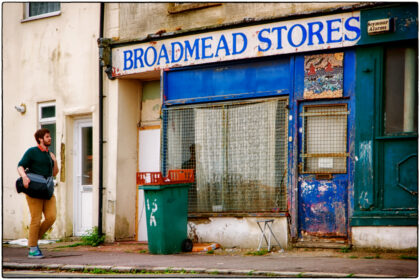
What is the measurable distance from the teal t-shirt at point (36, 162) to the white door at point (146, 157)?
298 cm

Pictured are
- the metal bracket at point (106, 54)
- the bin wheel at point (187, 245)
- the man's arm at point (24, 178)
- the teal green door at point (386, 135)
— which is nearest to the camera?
the teal green door at point (386, 135)

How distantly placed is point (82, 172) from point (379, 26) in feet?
22.9

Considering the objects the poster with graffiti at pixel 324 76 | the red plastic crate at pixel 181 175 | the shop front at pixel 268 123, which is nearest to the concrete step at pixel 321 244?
the shop front at pixel 268 123

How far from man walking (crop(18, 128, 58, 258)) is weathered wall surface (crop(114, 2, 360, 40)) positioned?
10.4ft

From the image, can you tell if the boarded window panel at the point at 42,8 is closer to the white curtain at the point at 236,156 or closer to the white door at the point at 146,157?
the white door at the point at 146,157

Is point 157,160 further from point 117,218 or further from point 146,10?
point 146,10

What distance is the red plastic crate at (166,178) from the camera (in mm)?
11125

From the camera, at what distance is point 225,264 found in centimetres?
949

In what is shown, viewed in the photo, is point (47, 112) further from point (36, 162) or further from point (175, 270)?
point (175, 270)

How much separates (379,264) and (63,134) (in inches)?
308

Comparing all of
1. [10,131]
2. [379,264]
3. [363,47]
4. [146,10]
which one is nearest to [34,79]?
[10,131]

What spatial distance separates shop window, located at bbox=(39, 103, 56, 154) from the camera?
49.1 feet

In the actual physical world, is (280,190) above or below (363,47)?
below

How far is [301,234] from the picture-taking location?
11359 mm
